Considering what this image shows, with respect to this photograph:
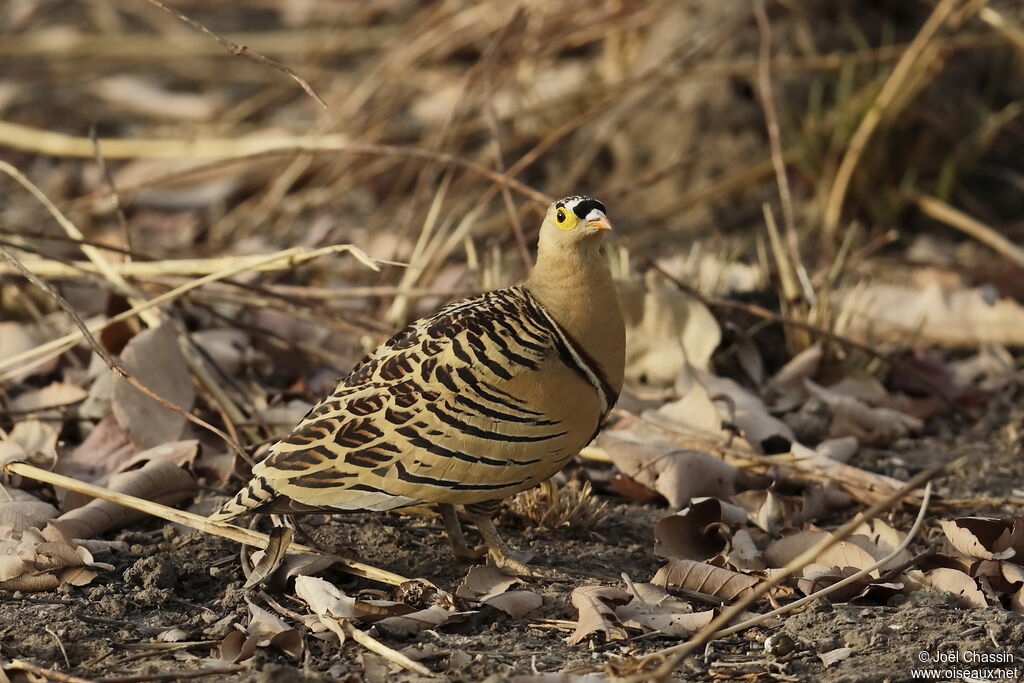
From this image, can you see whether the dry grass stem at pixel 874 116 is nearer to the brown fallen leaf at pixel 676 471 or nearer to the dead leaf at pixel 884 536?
the brown fallen leaf at pixel 676 471

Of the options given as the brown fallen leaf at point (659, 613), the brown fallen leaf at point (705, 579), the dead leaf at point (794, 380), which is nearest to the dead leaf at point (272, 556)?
the brown fallen leaf at point (659, 613)

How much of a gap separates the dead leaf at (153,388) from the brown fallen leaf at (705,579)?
5.40 feet

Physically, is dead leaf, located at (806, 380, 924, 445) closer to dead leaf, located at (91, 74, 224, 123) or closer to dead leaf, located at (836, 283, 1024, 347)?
dead leaf, located at (836, 283, 1024, 347)

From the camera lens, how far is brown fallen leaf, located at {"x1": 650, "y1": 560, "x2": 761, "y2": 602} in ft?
10.7

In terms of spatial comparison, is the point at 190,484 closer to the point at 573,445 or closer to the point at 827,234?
the point at 573,445

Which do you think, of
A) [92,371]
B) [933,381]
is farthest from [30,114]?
[933,381]

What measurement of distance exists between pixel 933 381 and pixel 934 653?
2.25 meters

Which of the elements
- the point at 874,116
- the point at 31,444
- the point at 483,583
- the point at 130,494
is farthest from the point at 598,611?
the point at 874,116

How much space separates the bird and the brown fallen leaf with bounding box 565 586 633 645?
0.76 feet

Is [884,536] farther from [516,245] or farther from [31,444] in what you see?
[31,444]

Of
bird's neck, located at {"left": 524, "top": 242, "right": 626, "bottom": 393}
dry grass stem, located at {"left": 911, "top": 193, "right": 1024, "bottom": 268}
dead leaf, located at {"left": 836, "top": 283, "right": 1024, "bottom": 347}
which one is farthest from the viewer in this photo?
dry grass stem, located at {"left": 911, "top": 193, "right": 1024, "bottom": 268}

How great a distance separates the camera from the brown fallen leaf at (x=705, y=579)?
325 cm

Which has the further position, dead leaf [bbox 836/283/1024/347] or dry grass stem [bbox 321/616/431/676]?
dead leaf [bbox 836/283/1024/347]

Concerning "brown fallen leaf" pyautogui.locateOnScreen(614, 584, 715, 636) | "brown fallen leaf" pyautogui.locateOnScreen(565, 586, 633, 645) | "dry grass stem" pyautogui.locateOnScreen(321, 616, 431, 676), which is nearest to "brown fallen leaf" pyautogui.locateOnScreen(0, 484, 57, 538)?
"dry grass stem" pyautogui.locateOnScreen(321, 616, 431, 676)
